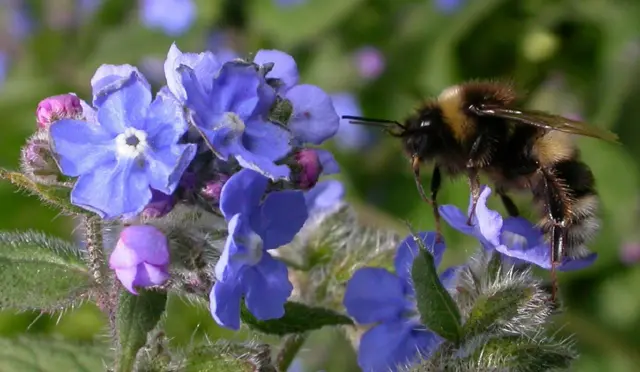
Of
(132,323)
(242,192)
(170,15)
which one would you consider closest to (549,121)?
(242,192)

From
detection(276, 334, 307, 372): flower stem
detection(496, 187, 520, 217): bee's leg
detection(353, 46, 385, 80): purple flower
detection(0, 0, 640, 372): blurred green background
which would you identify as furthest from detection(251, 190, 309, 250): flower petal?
detection(353, 46, 385, 80): purple flower

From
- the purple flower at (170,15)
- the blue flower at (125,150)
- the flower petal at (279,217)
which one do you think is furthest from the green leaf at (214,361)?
the purple flower at (170,15)

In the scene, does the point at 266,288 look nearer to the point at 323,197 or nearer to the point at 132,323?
the point at 132,323

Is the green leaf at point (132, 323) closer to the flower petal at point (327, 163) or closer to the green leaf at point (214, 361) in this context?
the green leaf at point (214, 361)

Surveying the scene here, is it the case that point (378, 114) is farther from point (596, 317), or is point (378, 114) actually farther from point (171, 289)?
point (171, 289)

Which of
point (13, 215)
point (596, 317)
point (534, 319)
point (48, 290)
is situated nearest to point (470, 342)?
point (534, 319)

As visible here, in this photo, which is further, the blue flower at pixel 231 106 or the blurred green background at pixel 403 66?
the blurred green background at pixel 403 66
